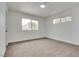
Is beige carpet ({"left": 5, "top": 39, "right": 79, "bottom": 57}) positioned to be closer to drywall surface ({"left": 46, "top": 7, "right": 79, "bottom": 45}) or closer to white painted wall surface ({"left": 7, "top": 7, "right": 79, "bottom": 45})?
drywall surface ({"left": 46, "top": 7, "right": 79, "bottom": 45})

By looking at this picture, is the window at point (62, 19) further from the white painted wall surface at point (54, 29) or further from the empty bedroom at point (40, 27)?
the white painted wall surface at point (54, 29)

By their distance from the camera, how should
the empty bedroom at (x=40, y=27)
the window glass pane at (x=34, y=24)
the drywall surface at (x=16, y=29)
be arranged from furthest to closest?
the window glass pane at (x=34, y=24) < the drywall surface at (x=16, y=29) < the empty bedroom at (x=40, y=27)

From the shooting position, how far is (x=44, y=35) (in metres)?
7.44

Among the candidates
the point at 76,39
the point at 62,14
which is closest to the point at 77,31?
the point at 76,39

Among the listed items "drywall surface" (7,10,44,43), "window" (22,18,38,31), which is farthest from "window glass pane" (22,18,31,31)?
"drywall surface" (7,10,44,43)

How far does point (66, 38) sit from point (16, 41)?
360cm

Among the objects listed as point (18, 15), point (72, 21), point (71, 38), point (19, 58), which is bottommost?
point (19, 58)

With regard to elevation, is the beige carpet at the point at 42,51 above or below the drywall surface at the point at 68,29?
below

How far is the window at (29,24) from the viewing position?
18.8 ft

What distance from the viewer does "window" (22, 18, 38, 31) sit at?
18.8 ft

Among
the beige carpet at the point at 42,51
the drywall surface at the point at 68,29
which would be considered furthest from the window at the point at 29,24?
the beige carpet at the point at 42,51

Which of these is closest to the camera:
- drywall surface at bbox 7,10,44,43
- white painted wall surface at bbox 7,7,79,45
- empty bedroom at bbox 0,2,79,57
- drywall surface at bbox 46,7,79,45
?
empty bedroom at bbox 0,2,79,57

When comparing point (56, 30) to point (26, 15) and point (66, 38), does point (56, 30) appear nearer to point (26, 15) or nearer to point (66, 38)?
point (66, 38)

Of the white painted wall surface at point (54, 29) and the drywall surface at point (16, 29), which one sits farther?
the drywall surface at point (16, 29)
